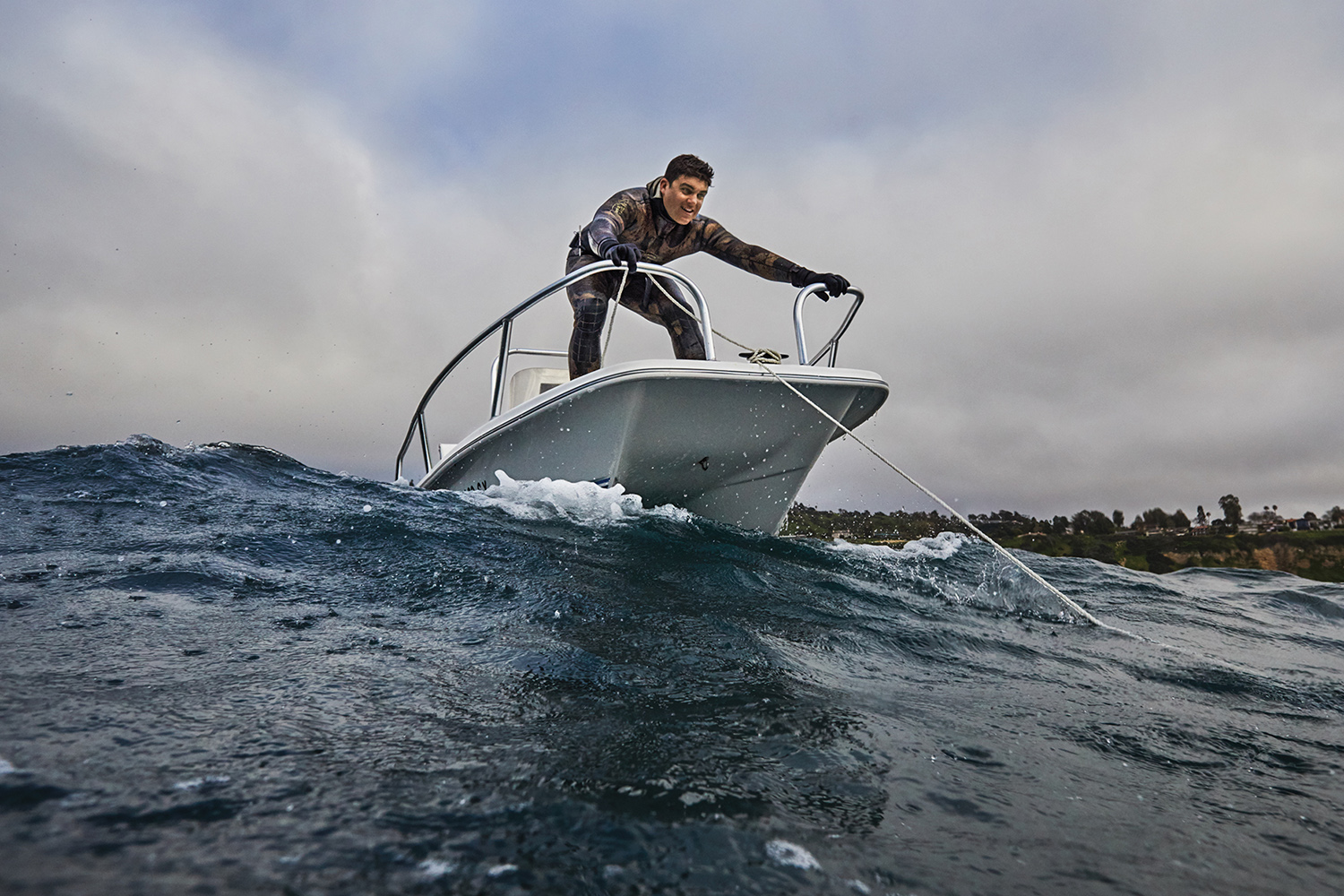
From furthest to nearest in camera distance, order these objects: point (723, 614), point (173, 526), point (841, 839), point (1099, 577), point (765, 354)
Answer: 1. point (1099, 577)
2. point (765, 354)
3. point (173, 526)
4. point (723, 614)
5. point (841, 839)

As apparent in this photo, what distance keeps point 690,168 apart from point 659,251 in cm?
70

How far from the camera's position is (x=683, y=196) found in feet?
16.3

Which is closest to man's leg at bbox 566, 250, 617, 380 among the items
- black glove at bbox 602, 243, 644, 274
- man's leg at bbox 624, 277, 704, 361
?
man's leg at bbox 624, 277, 704, 361

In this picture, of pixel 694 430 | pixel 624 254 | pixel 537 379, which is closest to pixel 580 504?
pixel 694 430

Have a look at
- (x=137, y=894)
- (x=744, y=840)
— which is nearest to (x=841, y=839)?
(x=744, y=840)

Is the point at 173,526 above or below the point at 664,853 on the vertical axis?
above

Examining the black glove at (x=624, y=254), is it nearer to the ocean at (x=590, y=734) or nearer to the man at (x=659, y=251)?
the man at (x=659, y=251)

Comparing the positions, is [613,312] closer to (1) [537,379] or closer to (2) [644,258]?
(2) [644,258]

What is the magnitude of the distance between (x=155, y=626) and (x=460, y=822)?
4.71ft

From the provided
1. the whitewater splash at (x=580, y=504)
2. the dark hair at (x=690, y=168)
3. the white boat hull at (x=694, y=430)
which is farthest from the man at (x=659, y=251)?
the whitewater splash at (x=580, y=504)

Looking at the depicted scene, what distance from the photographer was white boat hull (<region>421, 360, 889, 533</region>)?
423cm

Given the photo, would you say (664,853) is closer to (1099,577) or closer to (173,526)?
(173,526)

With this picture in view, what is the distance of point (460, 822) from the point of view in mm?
967

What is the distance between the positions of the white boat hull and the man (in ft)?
2.26
